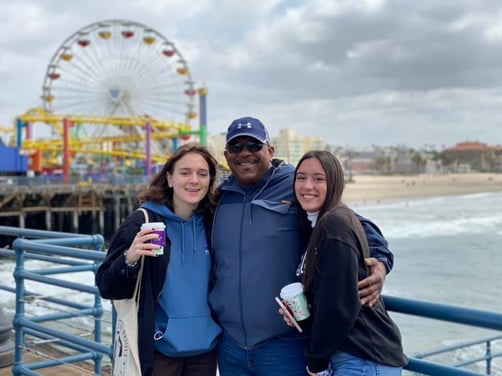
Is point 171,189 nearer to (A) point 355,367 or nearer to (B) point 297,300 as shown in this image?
(B) point 297,300

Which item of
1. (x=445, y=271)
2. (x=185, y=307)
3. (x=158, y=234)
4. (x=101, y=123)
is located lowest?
(x=445, y=271)

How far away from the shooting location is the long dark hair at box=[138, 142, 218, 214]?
2.47m

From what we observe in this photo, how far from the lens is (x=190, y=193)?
244 cm

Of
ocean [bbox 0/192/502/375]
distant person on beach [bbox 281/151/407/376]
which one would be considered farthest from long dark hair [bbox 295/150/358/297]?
ocean [bbox 0/192/502/375]

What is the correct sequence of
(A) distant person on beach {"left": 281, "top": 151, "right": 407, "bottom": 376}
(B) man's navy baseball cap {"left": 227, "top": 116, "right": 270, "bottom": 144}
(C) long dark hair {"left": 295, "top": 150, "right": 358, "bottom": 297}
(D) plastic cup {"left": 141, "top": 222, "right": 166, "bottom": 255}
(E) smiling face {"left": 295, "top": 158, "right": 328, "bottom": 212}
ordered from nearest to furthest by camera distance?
(A) distant person on beach {"left": 281, "top": 151, "right": 407, "bottom": 376}
(C) long dark hair {"left": 295, "top": 150, "right": 358, "bottom": 297}
(E) smiling face {"left": 295, "top": 158, "right": 328, "bottom": 212}
(D) plastic cup {"left": 141, "top": 222, "right": 166, "bottom": 255}
(B) man's navy baseball cap {"left": 227, "top": 116, "right": 270, "bottom": 144}

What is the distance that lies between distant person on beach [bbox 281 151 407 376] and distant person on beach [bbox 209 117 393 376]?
249 mm

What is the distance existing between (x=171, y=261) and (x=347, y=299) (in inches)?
31.8

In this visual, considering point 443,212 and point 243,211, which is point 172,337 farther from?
point 443,212

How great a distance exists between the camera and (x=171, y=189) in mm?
2537

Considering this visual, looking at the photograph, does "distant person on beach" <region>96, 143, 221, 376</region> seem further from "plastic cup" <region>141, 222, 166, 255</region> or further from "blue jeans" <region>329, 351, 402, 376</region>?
"blue jeans" <region>329, 351, 402, 376</region>

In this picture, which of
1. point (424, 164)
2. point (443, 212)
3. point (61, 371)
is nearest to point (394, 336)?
point (61, 371)

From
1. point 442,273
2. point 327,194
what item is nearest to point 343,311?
point 327,194

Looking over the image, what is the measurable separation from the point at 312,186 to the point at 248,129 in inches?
18.3

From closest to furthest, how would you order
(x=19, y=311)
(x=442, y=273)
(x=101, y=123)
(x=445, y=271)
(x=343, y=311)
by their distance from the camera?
(x=343, y=311)
(x=19, y=311)
(x=442, y=273)
(x=445, y=271)
(x=101, y=123)
